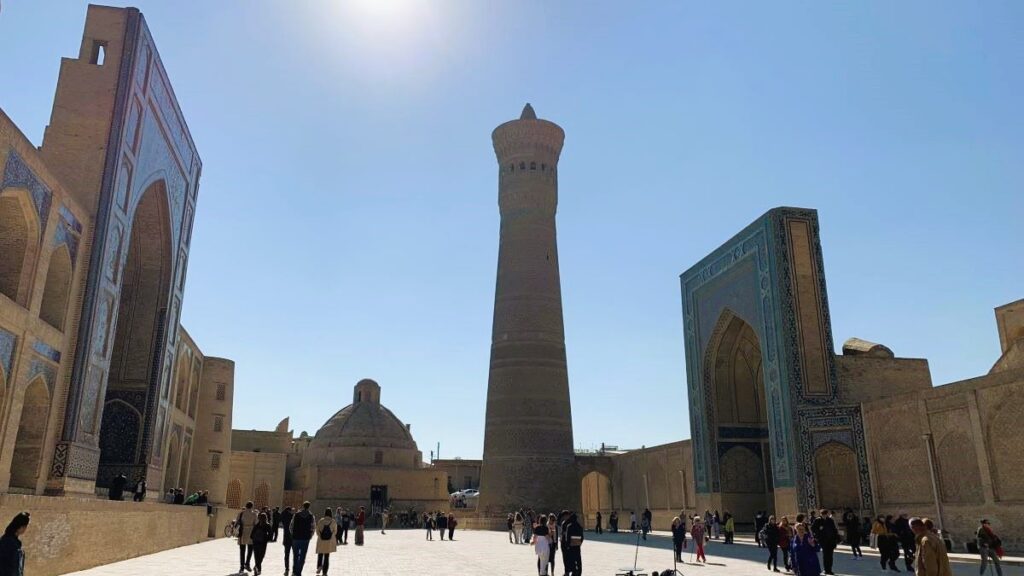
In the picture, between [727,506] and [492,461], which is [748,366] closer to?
[727,506]

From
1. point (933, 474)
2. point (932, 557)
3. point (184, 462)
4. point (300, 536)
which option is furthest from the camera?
point (184, 462)

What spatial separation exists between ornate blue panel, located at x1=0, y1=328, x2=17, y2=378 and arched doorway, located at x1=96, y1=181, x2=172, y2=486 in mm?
4792

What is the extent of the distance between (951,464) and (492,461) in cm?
1374

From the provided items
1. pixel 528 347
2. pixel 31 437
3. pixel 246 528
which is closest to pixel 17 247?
pixel 31 437

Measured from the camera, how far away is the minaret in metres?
23.3

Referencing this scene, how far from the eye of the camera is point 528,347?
24.0 metres

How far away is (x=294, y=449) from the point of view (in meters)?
37.5

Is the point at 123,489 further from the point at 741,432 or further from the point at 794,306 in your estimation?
the point at 741,432

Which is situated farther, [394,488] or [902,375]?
[394,488]

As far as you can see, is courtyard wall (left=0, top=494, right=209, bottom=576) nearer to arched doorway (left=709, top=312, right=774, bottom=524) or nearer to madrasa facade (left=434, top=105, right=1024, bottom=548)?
madrasa facade (left=434, top=105, right=1024, bottom=548)

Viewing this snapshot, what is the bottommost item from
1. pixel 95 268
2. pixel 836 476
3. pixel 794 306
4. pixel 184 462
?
pixel 836 476

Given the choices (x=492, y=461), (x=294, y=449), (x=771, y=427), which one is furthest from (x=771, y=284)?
(x=294, y=449)

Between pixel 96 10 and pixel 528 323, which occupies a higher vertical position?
pixel 96 10

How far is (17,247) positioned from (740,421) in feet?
52.7
